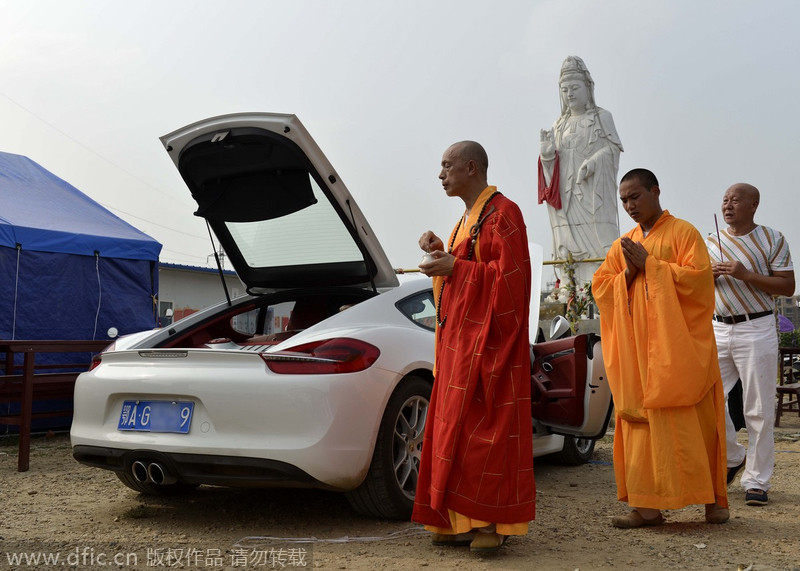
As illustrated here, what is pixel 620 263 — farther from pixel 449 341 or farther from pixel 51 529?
pixel 51 529

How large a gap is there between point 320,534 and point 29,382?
332 cm

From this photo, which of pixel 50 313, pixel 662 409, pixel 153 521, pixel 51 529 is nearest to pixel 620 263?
pixel 662 409

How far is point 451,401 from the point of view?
301cm

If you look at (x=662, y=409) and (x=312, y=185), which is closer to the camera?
(x=662, y=409)

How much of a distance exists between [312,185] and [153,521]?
1.90 meters

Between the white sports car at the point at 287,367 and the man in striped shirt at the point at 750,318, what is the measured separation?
843 millimetres

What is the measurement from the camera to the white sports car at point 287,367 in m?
3.18

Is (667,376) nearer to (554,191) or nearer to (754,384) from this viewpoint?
(754,384)

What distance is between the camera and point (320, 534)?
132 inches

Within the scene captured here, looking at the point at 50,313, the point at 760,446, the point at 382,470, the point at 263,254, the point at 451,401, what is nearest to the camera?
the point at 451,401

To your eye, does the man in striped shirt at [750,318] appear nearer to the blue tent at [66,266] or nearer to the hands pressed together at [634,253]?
the hands pressed together at [634,253]

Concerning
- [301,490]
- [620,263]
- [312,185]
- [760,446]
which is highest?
[312,185]

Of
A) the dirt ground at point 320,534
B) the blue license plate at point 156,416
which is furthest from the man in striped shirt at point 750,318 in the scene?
the blue license plate at point 156,416

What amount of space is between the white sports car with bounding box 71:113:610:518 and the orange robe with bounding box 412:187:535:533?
41 cm
